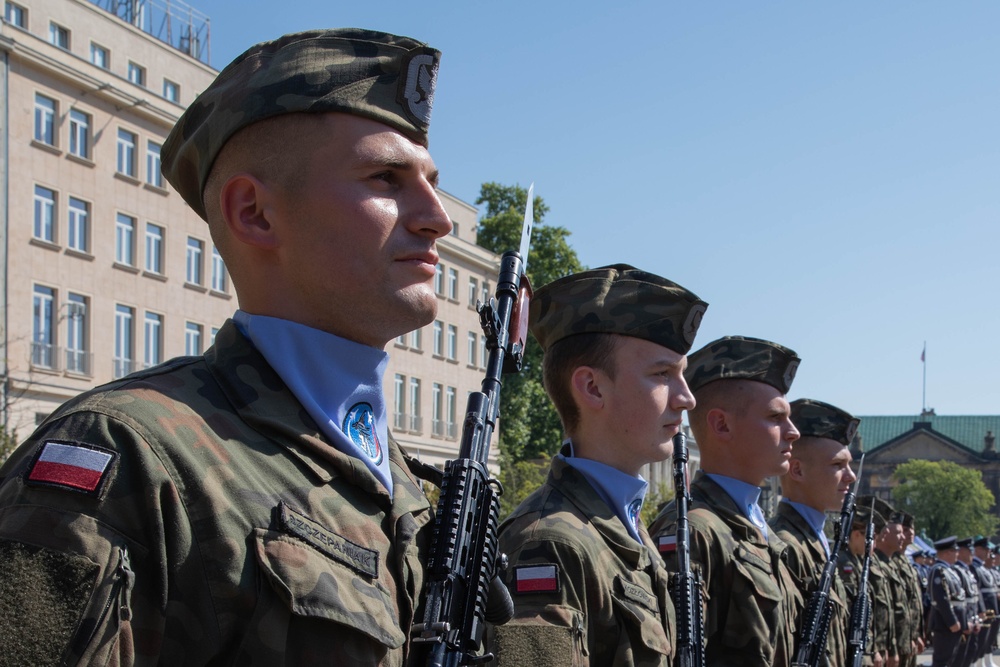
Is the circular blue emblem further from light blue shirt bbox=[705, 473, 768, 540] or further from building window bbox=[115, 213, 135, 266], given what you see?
building window bbox=[115, 213, 135, 266]

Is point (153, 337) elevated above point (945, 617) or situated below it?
above

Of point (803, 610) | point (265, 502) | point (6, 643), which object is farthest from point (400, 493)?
point (803, 610)

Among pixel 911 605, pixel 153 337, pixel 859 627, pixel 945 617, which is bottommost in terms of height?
pixel 945 617

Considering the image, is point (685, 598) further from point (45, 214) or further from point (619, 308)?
point (45, 214)

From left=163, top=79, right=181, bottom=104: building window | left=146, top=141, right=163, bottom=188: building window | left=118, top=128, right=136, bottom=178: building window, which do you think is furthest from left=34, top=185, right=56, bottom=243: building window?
left=163, top=79, right=181, bottom=104: building window

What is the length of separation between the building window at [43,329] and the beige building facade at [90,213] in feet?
0.11

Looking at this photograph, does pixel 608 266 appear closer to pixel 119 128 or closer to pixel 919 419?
pixel 119 128

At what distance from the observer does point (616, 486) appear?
4629 millimetres

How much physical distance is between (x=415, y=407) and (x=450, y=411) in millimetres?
2891

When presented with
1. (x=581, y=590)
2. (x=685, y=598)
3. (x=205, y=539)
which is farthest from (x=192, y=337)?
(x=205, y=539)

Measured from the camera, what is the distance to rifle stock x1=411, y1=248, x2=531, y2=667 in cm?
244

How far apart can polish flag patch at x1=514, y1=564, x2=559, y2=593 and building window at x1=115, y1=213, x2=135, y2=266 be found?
29.6 meters

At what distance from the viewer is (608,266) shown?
540 cm

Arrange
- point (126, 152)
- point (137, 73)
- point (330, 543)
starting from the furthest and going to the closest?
point (137, 73)
point (126, 152)
point (330, 543)
